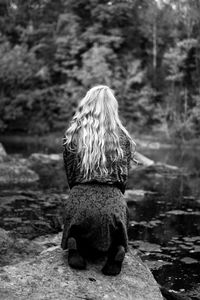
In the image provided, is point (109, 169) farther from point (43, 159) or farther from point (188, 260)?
point (43, 159)

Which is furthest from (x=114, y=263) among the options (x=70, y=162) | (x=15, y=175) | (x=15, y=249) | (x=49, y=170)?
(x=49, y=170)

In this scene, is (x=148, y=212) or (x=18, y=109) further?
(x=18, y=109)

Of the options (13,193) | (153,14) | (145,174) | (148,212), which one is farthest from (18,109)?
(148,212)

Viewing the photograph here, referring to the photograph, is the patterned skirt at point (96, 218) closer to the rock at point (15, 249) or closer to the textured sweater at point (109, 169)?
the textured sweater at point (109, 169)

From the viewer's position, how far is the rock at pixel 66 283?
118 inches

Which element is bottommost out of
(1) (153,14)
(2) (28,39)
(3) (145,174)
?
(3) (145,174)

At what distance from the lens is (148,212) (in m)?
7.52

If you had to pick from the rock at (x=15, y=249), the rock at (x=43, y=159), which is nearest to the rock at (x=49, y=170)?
the rock at (x=43, y=159)

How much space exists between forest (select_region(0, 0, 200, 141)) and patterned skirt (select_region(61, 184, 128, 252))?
22658mm

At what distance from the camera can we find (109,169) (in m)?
3.59

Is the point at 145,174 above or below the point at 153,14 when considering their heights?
below

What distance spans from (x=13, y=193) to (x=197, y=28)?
23.1m

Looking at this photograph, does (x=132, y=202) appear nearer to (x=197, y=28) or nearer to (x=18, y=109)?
(x=18, y=109)

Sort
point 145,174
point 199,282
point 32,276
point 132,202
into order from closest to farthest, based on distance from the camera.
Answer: point 32,276, point 199,282, point 132,202, point 145,174
